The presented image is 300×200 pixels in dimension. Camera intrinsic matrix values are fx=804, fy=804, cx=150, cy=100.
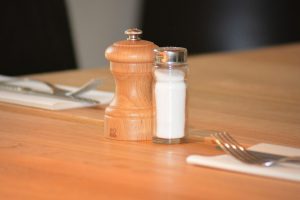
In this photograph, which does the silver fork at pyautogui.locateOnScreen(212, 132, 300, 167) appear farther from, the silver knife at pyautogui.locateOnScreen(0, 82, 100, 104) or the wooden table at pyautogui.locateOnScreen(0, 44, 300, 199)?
the silver knife at pyautogui.locateOnScreen(0, 82, 100, 104)

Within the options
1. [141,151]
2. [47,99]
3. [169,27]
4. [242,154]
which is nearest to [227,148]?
[242,154]

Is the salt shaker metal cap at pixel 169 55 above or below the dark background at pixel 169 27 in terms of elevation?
above

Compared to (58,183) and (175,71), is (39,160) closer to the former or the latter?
(58,183)

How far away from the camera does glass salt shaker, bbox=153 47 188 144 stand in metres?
1.20

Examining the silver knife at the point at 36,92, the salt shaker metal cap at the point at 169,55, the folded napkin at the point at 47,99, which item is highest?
the salt shaker metal cap at the point at 169,55

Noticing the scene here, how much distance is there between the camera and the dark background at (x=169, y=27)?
2.47 metres

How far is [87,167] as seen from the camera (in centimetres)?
107

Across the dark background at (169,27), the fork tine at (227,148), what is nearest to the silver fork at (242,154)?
the fork tine at (227,148)

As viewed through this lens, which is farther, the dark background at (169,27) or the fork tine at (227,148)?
the dark background at (169,27)

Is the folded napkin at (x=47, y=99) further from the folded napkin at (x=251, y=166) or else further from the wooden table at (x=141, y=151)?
the folded napkin at (x=251, y=166)

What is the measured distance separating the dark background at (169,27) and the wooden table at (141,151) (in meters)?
0.66

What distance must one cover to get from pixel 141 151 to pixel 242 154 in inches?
6.5

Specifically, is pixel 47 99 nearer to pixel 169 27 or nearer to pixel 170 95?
pixel 170 95

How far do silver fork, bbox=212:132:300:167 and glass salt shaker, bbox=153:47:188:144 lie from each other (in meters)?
0.08
